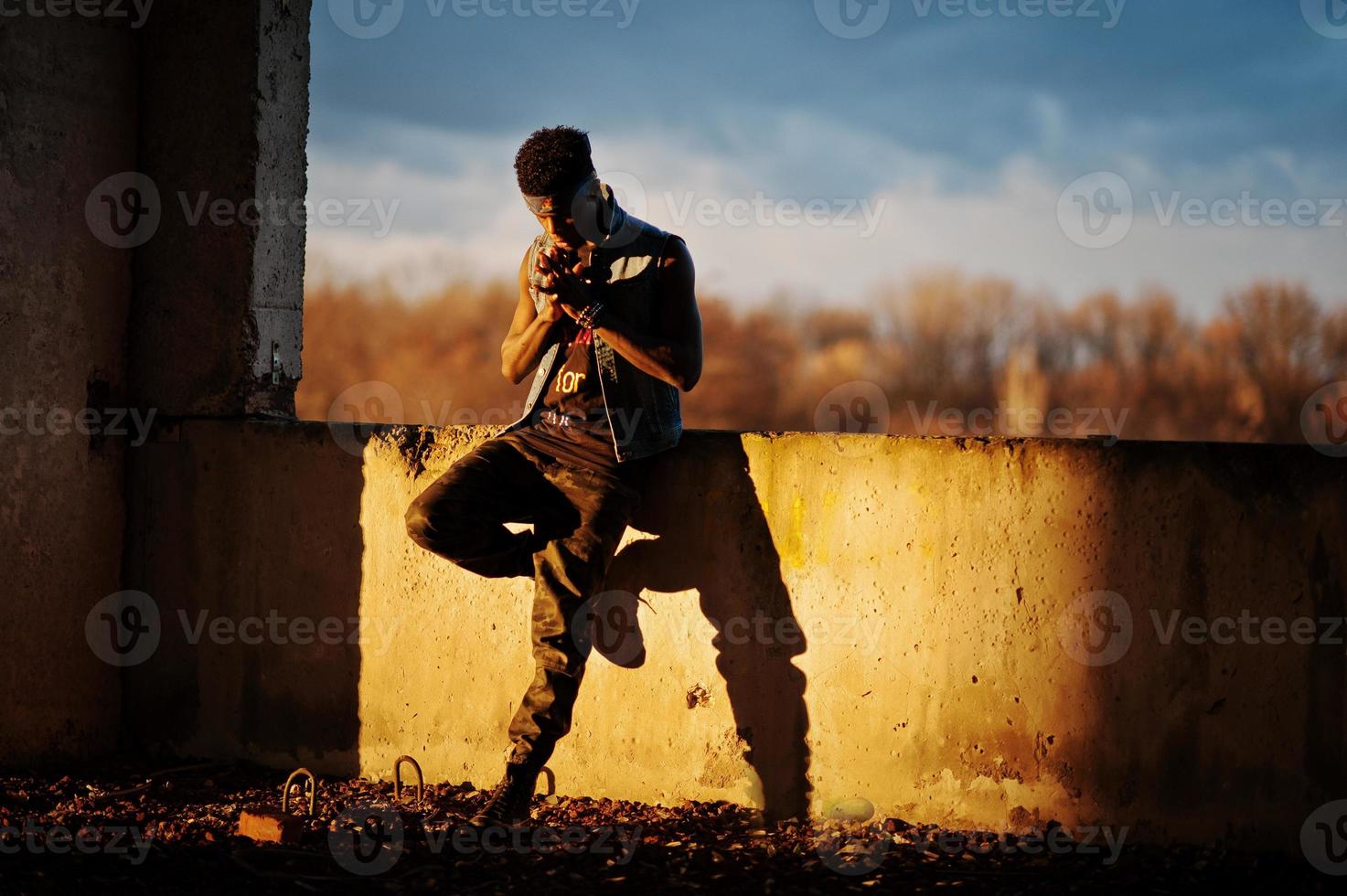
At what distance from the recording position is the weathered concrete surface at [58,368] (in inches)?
169

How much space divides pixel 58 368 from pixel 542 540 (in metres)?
2.07

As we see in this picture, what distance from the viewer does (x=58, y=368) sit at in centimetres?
443

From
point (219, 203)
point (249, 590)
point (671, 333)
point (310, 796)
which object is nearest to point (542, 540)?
point (671, 333)

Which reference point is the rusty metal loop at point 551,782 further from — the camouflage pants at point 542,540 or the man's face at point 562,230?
the man's face at point 562,230

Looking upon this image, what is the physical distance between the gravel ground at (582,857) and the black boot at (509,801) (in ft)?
0.12

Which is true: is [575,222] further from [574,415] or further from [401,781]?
[401,781]

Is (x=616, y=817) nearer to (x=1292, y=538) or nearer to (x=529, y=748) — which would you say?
(x=529, y=748)

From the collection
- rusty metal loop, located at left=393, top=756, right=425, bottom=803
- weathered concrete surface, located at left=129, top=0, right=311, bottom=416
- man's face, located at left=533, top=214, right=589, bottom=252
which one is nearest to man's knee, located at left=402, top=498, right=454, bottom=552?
rusty metal loop, located at left=393, top=756, right=425, bottom=803

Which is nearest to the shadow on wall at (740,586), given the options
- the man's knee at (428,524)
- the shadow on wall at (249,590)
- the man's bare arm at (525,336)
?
the man's bare arm at (525,336)

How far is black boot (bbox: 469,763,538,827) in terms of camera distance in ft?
11.5

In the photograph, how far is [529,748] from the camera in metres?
3.53

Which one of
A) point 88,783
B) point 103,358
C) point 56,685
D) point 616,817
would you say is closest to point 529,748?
point 616,817

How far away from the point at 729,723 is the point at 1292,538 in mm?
1674

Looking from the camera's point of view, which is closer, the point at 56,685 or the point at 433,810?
the point at 433,810
